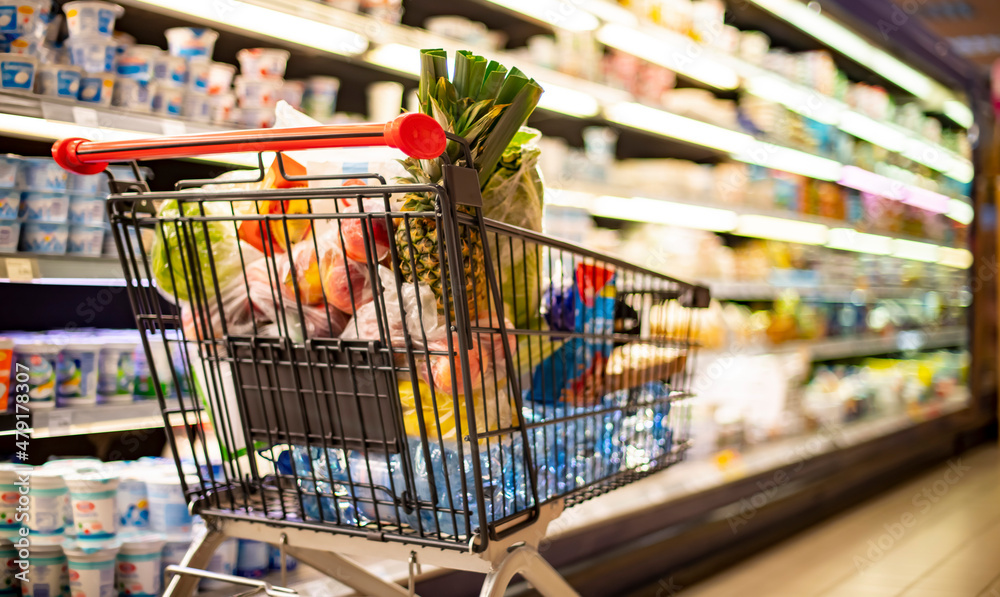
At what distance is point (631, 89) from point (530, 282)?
216cm

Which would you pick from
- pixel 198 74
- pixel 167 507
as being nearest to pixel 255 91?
pixel 198 74

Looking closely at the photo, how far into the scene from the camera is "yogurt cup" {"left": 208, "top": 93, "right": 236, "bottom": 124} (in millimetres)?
1929

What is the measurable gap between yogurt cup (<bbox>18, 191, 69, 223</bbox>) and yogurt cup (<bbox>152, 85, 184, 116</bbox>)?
29 cm

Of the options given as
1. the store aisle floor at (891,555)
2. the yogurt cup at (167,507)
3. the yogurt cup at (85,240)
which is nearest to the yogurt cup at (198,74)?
the yogurt cup at (85,240)

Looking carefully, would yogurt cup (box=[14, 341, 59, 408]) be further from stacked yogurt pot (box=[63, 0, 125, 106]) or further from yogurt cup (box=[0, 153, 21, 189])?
stacked yogurt pot (box=[63, 0, 125, 106])

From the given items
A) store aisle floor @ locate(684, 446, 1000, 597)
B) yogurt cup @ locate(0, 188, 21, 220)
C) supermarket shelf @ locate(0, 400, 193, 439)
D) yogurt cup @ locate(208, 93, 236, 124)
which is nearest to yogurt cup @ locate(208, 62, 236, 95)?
yogurt cup @ locate(208, 93, 236, 124)

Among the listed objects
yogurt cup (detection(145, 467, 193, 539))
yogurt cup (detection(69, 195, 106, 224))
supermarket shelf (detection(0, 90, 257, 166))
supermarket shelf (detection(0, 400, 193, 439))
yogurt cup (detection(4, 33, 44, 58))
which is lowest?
yogurt cup (detection(145, 467, 193, 539))

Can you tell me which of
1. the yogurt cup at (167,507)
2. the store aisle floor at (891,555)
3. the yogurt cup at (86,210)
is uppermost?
the yogurt cup at (86,210)

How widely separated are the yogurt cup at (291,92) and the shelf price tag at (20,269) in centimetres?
72

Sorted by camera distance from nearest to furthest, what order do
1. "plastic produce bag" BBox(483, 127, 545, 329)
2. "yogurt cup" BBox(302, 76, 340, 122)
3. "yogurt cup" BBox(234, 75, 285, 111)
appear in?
"plastic produce bag" BBox(483, 127, 545, 329)
"yogurt cup" BBox(234, 75, 285, 111)
"yogurt cup" BBox(302, 76, 340, 122)

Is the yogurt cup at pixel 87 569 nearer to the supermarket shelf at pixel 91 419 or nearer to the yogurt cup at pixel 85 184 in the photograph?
the supermarket shelf at pixel 91 419

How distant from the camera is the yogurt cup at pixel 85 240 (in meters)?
1.71

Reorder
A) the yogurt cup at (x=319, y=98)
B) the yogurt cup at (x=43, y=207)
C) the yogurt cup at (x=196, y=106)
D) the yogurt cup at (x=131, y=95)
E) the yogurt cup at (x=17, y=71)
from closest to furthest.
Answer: the yogurt cup at (x=17, y=71)
the yogurt cup at (x=43, y=207)
the yogurt cup at (x=131, y=95)
the yogurt cup at (x=196, y=106)
the yogurt cup at (x=319, y=98)

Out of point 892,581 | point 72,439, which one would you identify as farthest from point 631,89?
point 72,439
